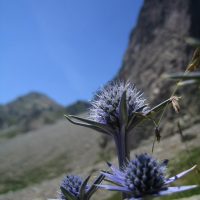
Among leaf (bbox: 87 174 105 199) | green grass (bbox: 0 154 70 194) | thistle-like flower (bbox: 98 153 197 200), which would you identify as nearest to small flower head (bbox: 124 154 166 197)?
thistle-like flower (bbox: 98 153 197 200)

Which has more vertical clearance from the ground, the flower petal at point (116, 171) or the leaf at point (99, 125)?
the leaf at point (99, 125)

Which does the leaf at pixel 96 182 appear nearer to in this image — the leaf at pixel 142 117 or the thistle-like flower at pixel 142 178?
the thistle-like flower at pixel 142 178

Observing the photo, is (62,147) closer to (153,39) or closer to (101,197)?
(153,39)

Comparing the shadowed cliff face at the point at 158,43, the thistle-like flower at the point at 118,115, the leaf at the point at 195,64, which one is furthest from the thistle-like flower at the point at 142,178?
the shadowed cliff face at the point at 158,43

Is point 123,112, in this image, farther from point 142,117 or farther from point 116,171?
point 116,171

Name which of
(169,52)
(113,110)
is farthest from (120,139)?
(169,52)

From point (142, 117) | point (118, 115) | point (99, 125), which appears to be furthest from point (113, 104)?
point (142, 117)
